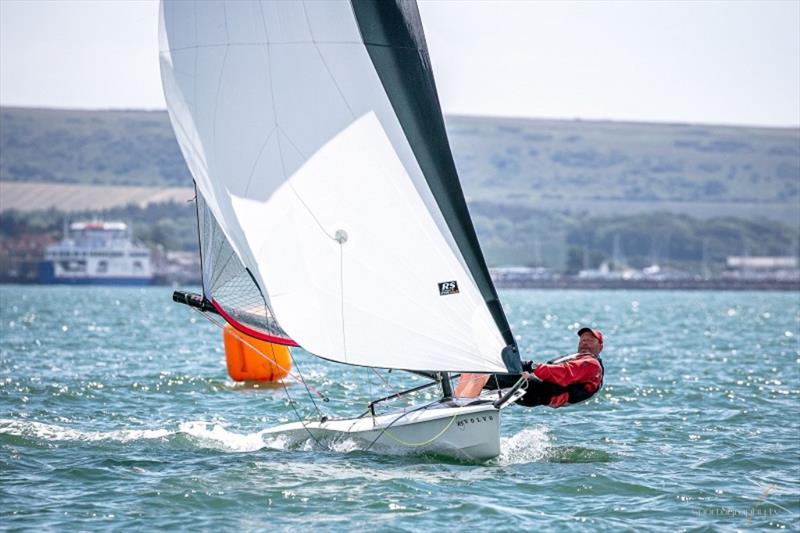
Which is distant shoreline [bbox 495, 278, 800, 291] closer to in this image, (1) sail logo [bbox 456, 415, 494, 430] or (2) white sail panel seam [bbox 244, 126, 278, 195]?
(1) sail logo [bbox 456, 415, 494, 430]

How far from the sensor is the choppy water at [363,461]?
38.5ft

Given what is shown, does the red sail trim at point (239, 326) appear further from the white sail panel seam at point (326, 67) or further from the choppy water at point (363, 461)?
the white sail panel seam at point (326, 67)

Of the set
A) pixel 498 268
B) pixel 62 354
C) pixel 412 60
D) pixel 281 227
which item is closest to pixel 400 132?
pixel 412 60

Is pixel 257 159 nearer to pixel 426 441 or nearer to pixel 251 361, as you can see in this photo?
pixel 426 441

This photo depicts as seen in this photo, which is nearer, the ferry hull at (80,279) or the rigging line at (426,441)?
the rigging line at (426,441)

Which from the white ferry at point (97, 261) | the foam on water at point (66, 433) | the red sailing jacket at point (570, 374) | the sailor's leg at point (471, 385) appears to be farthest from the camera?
the white ferry at point (97, 261)

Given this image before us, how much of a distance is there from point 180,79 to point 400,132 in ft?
8.06

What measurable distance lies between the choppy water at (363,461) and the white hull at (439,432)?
0.48 feet

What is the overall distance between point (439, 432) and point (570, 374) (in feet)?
5.27

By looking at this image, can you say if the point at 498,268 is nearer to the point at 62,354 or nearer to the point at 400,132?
the point at 62,354

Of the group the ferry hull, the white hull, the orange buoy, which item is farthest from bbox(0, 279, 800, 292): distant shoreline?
the white hull

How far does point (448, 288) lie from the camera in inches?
540

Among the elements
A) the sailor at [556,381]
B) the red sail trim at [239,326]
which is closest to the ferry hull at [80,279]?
the red sail trim at [239,326]

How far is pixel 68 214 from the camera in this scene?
621 ft
